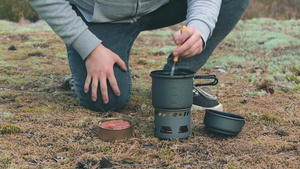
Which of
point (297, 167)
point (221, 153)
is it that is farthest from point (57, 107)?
point (297, 167)

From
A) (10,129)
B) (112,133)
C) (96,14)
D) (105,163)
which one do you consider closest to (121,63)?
(96,14)

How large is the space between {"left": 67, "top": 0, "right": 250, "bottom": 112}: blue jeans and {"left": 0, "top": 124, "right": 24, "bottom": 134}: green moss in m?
0.66

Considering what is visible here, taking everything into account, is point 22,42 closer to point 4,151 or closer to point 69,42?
point 69,42

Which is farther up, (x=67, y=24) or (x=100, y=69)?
(x=67, y=24)

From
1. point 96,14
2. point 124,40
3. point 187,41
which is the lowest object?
point 124,40

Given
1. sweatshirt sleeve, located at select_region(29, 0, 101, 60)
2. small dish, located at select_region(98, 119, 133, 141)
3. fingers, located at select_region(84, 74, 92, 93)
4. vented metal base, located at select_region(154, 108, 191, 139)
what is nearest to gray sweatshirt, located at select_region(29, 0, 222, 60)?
sweatshirt sleeve, located at select_region(29, 0, 101, 60)

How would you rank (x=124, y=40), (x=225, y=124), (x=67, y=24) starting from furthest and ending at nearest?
1. (x=124, y=40)
2. (x=67, y=24)
3. (x=225, y=124)

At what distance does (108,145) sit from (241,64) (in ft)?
9.92

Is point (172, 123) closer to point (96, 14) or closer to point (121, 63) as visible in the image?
point (121, 63)

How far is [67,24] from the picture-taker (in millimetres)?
2539

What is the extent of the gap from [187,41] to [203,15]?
0.32 m

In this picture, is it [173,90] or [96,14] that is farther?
[96,14]

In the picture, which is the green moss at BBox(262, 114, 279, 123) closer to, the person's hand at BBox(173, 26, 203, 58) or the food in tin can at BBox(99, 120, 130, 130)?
the person's hand at BBox(173, 26, 203, 58)

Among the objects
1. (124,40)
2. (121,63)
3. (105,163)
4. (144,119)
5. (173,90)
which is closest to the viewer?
(105,163)
